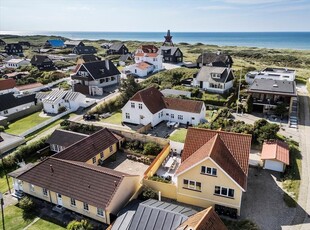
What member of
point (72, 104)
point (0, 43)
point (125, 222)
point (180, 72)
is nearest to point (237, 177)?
point (125, 222)

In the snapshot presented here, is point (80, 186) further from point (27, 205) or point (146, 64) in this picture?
point (146, 64)

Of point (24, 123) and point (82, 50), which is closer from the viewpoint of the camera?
point (24, 123)

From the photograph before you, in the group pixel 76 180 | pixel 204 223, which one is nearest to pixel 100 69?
pixel 76 180

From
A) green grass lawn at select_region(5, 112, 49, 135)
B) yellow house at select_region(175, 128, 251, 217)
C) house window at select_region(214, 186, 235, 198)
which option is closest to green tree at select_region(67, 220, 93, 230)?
yellow house at select_region(175, 128, 251, 217)

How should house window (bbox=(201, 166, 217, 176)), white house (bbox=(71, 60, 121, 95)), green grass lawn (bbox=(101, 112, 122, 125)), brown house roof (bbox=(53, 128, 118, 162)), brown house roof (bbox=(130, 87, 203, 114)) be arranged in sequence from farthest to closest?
1. white house (bbox=(71, 60, 121, 95))
2. green grass lawn (bbox=(101, 112, 122, 125))
3. brown house roof (bbox=(130, 87, 203, 114))
4. brown house roof (bbox=(53, 128, 118, 162))
5. house window (bbox=(201, 166, 217, 176))

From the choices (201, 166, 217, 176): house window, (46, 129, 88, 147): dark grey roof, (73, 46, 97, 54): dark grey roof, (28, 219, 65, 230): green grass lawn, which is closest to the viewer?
(28, 219, 65, 230): green grass lawn

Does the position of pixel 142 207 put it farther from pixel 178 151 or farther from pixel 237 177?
pixel 178 151

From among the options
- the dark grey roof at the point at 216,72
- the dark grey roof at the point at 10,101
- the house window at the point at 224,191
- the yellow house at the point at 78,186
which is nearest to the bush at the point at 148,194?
the yellow house at the point at 78,186

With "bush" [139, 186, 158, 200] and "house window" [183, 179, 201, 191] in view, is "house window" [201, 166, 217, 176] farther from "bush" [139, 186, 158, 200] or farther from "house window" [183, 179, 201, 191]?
"bush" [139, 186, 158, 200]
